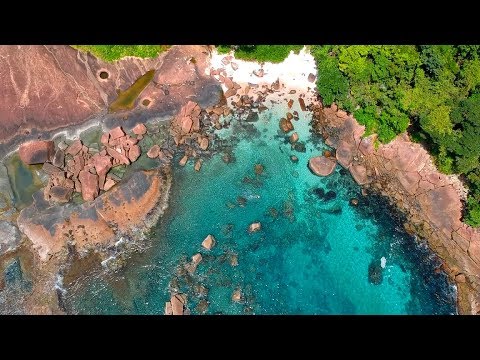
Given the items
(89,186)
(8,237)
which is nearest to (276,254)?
(89,186)

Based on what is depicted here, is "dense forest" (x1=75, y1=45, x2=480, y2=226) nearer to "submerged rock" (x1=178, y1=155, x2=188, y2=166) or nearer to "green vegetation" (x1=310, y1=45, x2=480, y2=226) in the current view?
"green vegetation" (x1=310, y1=45, x2=480, y2=226)

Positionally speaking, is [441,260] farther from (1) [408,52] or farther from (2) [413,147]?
(1) [408,52]

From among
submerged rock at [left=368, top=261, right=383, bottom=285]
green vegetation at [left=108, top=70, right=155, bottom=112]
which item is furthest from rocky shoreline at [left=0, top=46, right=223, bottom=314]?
submerged rock at [left=368, top=261, right=383, bottom=285]

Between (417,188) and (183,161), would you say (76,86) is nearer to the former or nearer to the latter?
(183,161)

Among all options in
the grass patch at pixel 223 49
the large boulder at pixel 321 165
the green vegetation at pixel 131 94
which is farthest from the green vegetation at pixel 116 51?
the large boulder at pixel 321 165

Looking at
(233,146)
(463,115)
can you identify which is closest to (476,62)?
(463,115)
